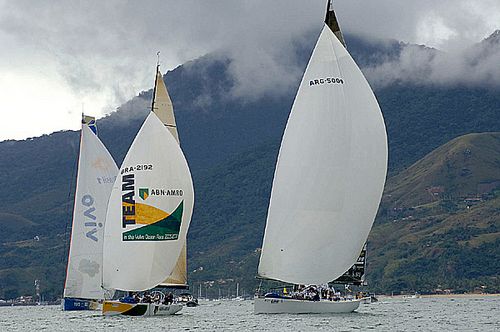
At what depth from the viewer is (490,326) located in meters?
68.9

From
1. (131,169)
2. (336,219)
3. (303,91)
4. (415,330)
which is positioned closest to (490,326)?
(415,330)

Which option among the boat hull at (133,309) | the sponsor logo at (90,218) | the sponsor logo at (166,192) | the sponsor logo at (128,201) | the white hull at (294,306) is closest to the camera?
the white hull at (294,306)

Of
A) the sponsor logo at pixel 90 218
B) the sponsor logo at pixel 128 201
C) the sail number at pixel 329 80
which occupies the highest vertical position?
the sail number at pixel 329 80

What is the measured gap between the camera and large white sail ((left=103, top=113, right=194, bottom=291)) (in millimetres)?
68688

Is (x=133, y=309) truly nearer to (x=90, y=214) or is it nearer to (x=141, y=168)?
(x=141, y=168)

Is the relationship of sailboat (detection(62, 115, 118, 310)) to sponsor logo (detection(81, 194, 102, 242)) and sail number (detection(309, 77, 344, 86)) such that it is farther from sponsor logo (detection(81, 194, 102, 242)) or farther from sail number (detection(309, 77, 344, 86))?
sail number (detection(309, 77, 344, 86))

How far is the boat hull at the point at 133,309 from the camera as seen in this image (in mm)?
70375

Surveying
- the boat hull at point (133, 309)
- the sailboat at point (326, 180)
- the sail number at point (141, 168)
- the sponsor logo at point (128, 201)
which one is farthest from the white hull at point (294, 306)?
the sail number at point (141, 168)

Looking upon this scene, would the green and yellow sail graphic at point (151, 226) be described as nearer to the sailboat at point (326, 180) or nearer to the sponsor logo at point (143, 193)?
the sponsor logo at point (143, 193)

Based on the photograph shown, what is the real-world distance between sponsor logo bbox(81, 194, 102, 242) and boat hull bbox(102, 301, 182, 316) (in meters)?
14.3

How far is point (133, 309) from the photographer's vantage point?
7062 centimetres

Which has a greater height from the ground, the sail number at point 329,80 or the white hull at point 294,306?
the sail number at point 329,80

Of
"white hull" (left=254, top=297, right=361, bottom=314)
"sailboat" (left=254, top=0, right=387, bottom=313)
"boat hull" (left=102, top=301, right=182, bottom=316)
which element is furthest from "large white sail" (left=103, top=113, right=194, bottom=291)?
"sailboat" (left=254, top=0, right=387, bottom=313)

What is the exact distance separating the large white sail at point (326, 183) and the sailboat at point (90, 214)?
2486cm
